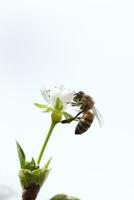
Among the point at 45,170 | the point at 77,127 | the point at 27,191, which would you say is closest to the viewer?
the point at 27,191

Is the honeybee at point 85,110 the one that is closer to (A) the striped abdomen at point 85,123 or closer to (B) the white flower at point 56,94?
(A) the striped abdomen at point 85,123

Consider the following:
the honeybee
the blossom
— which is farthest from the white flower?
the honeybee

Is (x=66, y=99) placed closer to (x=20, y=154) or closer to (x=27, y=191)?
(x=20, y=154)

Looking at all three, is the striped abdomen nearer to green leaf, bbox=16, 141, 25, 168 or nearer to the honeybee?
the honeybee

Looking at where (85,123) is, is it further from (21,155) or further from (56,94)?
(21,155)

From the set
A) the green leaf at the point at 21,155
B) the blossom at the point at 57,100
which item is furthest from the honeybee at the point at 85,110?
the green leaf at the point at 21,155

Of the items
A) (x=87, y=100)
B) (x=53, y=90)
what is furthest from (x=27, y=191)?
(x=87, y=100)
